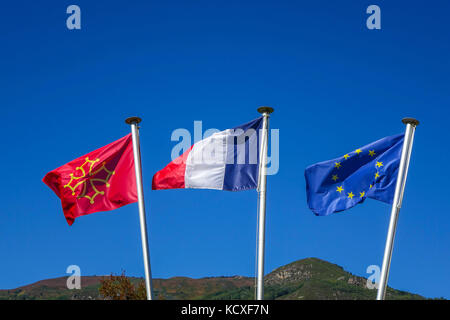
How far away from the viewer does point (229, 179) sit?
21344 mm

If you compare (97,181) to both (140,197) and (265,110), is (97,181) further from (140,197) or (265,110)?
(265,110)

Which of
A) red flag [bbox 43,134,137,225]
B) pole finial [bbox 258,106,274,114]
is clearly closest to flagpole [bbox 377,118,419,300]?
pole finial [bbox 258,106,274,114]

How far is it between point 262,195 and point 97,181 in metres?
6.02

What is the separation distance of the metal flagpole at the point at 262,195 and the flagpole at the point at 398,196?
3.63 metres

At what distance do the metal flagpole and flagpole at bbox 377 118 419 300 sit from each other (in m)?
3.63

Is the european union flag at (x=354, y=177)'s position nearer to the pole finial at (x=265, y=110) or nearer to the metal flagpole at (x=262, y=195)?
the metal flagpole at (x=262, y=195)

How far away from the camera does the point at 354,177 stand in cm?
2078

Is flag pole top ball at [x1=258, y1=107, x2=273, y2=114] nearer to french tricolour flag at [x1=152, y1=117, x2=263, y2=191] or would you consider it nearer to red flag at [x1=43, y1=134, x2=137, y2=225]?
french tricolour flag at [x1=152, y1=117, x2=263, y2=191]

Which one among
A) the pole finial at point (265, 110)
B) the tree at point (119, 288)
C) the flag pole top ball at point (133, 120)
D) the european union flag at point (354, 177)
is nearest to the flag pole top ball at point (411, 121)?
the european union flag at point (354, 177)

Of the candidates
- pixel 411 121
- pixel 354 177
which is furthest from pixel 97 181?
pixel 411 121

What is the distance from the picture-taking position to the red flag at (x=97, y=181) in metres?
21.6
